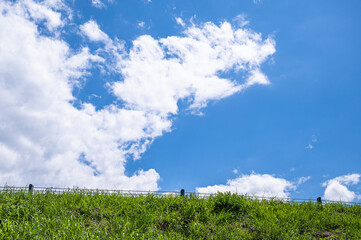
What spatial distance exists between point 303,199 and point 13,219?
427 inches

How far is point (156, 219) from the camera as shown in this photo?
862 centimetres

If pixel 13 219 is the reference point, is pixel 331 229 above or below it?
below

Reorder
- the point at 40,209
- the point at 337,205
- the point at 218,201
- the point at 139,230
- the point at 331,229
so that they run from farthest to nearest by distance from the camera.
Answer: the point at 337,205 < the point at 218,201 < the point at 331,229 < the point at 40,209 < the point at 139,230

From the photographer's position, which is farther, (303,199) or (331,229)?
(303,199)

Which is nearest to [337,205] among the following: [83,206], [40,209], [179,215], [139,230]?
[179,215]

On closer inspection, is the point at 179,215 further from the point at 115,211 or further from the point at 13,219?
the point at 13,219

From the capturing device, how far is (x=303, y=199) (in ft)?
41.8

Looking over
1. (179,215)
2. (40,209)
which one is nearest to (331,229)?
(179,215)

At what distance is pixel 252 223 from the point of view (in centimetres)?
907

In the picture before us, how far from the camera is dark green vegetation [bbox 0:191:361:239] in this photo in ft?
24.3

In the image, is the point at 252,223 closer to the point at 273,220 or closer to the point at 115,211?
the point at 273,220

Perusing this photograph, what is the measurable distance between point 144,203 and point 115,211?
3.95ft

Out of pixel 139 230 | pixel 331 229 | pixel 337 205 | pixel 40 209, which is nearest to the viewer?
pixel 139 230

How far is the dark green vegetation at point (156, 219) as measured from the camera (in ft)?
24.3
